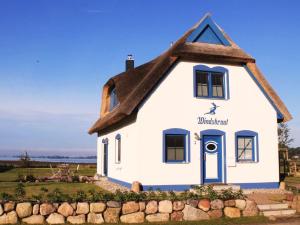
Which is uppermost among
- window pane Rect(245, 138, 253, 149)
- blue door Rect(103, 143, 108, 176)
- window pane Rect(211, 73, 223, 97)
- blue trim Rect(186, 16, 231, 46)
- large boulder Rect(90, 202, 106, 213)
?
blue trim Rect(186, 16, 231, 46)

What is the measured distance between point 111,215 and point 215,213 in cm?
307

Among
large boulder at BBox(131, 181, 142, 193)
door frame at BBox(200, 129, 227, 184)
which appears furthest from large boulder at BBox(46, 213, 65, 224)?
door frame at BBox(200, 129, 227, 184)

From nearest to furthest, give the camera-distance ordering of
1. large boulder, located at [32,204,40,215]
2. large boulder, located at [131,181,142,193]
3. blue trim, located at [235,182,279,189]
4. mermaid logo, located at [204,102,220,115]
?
1. large boulder, located at [32,204,40,215]
2. large boulder, located at [131,181,142,193]
3. mermaid logo, located at [204,102,220,115]
4. blue trim, located at [235,182,279,189]

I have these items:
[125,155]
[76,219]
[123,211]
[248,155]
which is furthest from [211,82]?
[76,219]

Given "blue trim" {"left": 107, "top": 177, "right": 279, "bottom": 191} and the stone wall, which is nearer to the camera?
the stone wall

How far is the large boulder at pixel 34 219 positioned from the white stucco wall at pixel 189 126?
6.00m

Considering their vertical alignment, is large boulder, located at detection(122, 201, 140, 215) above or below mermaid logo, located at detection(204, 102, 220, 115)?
below

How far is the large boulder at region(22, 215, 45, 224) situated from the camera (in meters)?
9.83

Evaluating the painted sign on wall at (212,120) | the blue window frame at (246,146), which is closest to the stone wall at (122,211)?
the painted sign on wall at (212,120)

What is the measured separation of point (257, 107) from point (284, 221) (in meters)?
7.51

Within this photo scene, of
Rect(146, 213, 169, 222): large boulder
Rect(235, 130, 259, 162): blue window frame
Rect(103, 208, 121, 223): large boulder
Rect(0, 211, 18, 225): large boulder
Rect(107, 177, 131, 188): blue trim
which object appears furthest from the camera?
Rect(235, 130, 259, 162): blue window frame

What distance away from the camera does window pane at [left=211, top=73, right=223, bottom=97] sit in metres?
17.2

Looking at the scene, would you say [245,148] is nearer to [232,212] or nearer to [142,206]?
→ [232,212]

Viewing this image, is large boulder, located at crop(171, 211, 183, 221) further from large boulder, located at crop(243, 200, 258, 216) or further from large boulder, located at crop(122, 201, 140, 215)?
large boulder, located at crop(243, 200, 258, 216)
